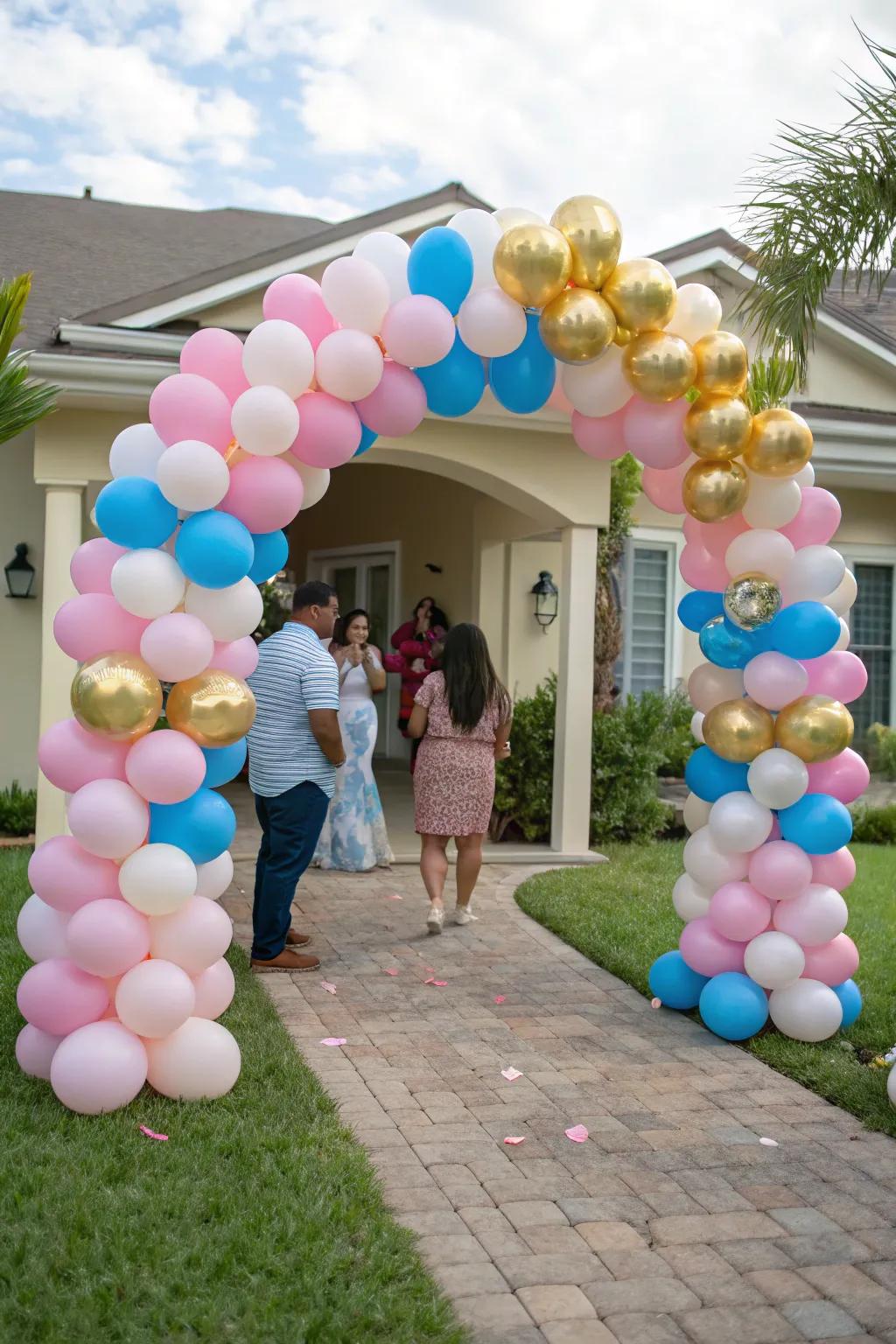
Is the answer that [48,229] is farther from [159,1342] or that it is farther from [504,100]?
[159,1342]

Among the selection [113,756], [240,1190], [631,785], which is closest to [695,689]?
[113,756]

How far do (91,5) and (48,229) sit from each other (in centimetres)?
517

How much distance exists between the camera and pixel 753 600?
5070 mm

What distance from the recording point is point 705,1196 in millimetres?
3734

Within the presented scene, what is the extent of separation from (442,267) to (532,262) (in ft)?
1.15

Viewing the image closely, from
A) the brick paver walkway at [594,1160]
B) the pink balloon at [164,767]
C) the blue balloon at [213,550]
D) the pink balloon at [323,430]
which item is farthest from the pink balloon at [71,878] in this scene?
the pink balloon at [323,430]

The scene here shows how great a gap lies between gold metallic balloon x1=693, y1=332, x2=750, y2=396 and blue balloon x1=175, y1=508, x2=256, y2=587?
203cm

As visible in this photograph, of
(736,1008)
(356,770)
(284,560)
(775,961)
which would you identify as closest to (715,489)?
(284,560)

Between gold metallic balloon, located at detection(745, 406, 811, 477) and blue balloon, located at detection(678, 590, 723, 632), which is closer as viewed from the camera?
gold metallic balloon, located at detection(745, 406, 811, 477)

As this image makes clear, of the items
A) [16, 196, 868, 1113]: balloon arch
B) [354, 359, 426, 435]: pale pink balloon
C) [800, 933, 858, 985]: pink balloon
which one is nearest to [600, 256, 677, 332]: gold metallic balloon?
[16, 196, 868, 1113]: balloon arch

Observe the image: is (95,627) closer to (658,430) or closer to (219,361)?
(219,361)

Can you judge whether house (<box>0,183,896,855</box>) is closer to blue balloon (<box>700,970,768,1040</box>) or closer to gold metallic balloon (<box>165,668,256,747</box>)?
gold metallic balloon (<box>165,668,256,747</box>)

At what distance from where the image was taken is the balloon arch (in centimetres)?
415

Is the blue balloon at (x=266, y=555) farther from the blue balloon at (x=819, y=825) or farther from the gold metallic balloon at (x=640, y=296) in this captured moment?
the blue balloon at (x=819, y=825)
